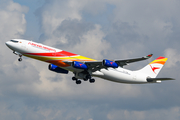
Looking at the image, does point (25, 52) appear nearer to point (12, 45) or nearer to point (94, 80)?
point (12, 45)

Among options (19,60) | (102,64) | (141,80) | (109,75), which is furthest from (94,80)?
(19,60)

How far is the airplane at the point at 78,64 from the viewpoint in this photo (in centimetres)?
5628

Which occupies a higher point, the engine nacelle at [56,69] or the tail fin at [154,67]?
the tail fin at [154,67]

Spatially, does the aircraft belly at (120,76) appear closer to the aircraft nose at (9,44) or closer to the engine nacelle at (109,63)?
the engine nacelle at (109,63)

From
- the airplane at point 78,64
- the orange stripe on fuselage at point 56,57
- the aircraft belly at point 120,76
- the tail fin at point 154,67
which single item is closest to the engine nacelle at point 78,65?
the airplane at point 78,64

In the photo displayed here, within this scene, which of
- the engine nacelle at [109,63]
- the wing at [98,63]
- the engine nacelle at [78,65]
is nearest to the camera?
the wing at [98,63]

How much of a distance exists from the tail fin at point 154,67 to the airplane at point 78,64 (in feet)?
5.93

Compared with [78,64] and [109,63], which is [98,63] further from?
[78,64]

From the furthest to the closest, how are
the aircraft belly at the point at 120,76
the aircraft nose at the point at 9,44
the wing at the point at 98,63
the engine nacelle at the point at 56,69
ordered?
the engine nacelle at the point at 56,69 < the aircraft belly at the point at 120,76 < the aircraft nose at the point at 9,44 < the wing at the point at 98,63

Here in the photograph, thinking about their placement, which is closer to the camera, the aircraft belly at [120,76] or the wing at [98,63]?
the wing at [98,63]

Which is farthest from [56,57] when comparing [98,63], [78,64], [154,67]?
[154,67]

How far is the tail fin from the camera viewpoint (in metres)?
70.2

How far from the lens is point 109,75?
6294 centimetres

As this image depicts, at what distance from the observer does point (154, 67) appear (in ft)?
235
